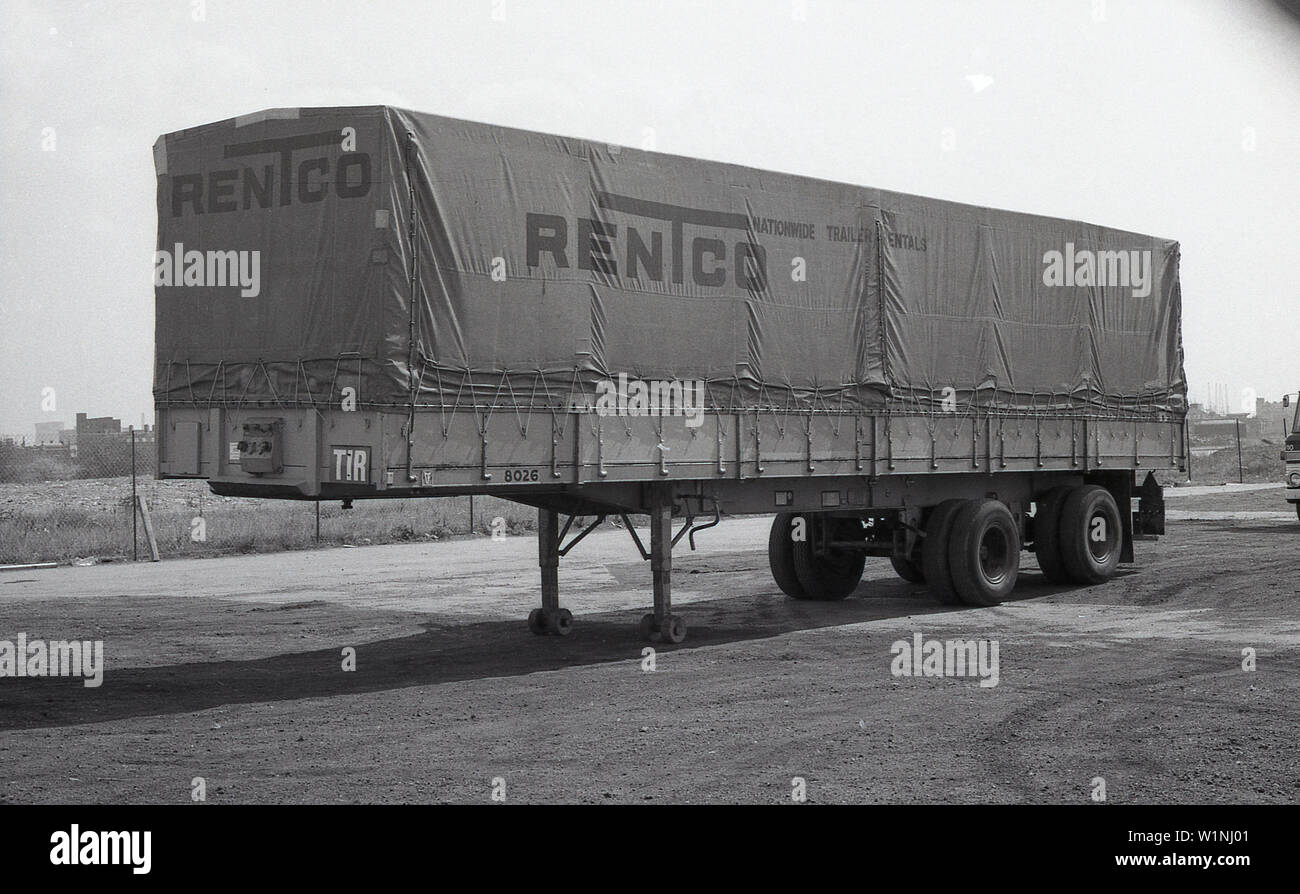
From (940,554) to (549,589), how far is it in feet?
16.8

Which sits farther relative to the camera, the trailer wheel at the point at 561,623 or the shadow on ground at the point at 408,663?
the trailer wheel at the point at 561,623

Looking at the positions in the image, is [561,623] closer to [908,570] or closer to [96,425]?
[908,570]

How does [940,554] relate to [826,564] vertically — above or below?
above

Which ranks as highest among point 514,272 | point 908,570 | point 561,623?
point 514,272

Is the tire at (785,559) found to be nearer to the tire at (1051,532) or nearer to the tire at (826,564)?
the tire at (826,564)

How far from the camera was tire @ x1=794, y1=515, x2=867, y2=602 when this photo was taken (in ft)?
56.5

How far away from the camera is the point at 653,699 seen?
34.0 ft

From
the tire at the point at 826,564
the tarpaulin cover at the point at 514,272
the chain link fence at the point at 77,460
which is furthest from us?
the chain link fence at the point at 77,460

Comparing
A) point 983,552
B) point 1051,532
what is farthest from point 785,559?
point 1051,532

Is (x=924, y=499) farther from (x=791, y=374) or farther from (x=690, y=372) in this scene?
(x=690, y=372)

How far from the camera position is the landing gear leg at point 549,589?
14.0 metres

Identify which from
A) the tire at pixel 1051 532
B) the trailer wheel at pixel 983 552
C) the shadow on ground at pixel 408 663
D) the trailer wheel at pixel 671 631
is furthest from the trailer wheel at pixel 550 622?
the tire at pixel 1051 532

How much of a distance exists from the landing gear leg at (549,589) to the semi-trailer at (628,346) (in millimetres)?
39
